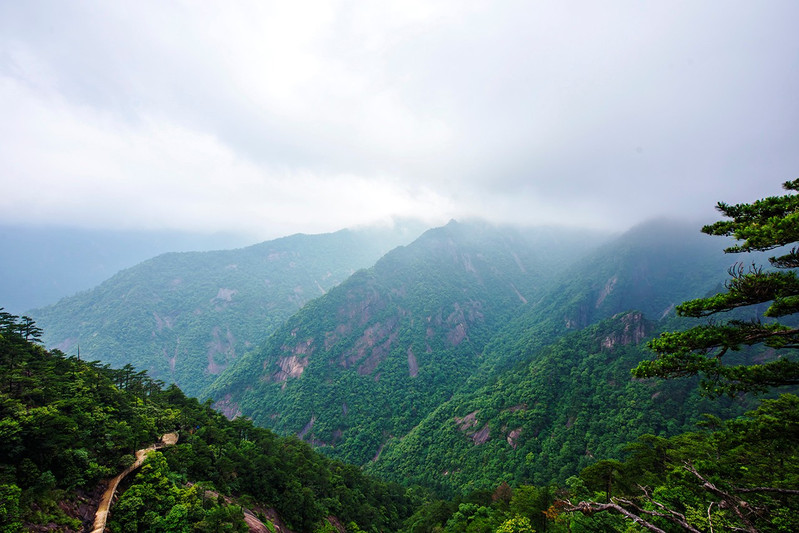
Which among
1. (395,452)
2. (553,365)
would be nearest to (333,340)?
(395,452)

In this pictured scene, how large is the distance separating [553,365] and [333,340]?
101484mm

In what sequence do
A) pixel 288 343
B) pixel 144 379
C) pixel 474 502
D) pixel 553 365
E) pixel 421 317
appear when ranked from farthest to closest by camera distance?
pixel 421 317, pixel 288 343, pixel 553 365, pixel 144 379, pixel 474 502

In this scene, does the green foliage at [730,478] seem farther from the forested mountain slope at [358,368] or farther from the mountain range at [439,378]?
the forested mountain slope at [358,368]

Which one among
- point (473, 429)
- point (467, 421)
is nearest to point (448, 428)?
point (467, 421)

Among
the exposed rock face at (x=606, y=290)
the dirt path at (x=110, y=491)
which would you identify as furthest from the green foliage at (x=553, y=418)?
the exposed rock face at (x=606, y=290)

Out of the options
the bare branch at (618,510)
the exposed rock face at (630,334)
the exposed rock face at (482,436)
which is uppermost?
the bare branch at (618,510)

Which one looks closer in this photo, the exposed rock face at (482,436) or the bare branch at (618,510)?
the bare branch at (618,510)

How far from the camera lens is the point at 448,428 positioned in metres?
95.1

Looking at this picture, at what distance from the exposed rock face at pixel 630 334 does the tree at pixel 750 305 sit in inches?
4029

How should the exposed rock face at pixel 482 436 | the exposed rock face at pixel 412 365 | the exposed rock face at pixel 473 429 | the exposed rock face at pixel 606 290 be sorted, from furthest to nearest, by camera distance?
the exposed rock face at pixel 606 290
the exposed rock face at pixel 412 365
the exposed rock face at pixel 473 429
the exposed rock face at pixel 482 436

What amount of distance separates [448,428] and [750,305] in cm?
9734

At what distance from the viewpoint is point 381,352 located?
156m

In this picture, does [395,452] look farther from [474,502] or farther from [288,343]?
[288,343]

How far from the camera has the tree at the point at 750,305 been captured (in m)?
10.3
